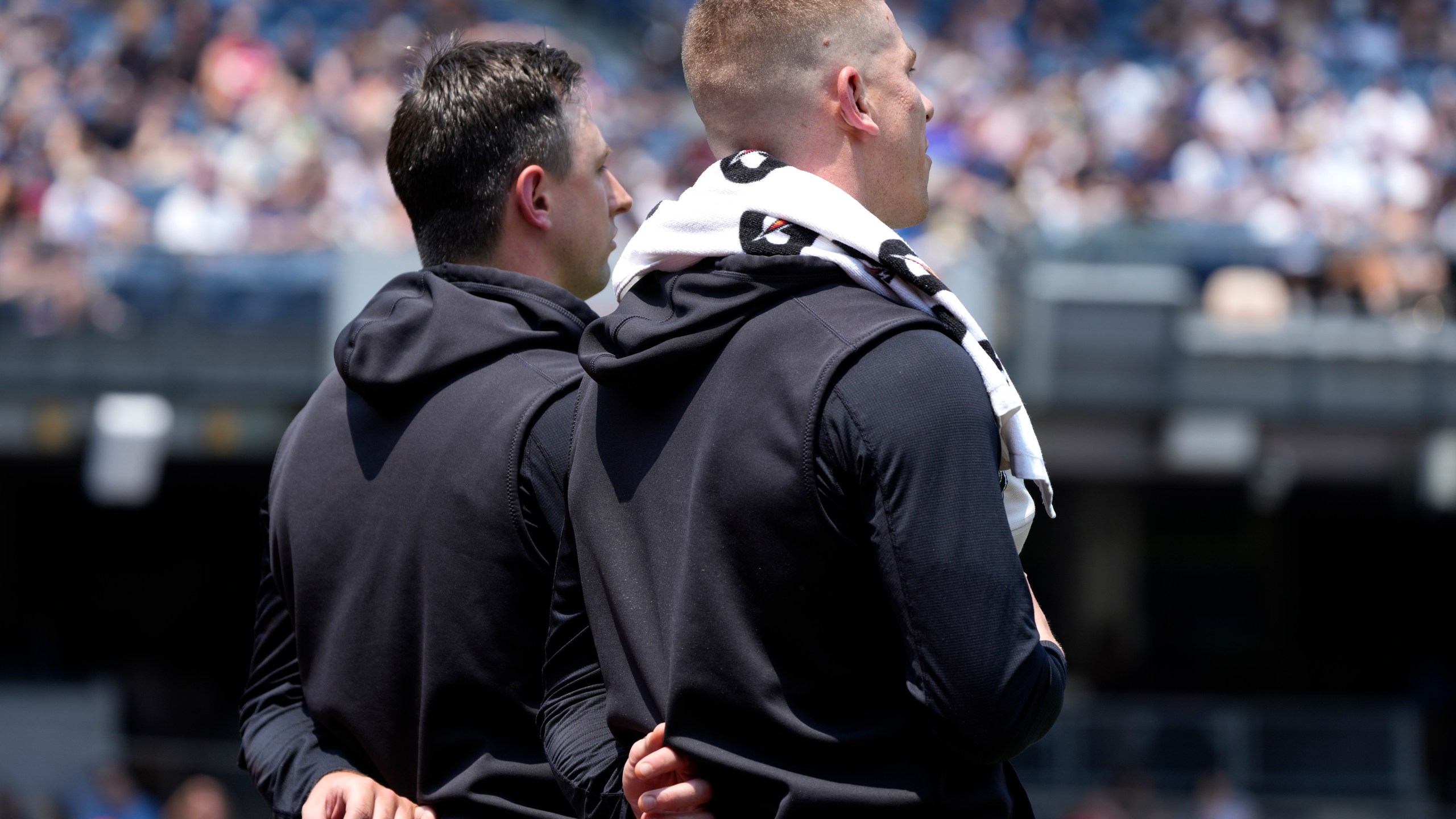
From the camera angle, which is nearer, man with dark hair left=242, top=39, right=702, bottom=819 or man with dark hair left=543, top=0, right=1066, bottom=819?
man with dark hair left=543, top=0, right=1066, bottom=819

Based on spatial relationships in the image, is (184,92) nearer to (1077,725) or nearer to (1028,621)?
(1077,725)

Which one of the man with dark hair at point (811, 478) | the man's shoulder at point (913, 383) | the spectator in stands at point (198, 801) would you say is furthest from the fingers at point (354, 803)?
the spectator in stands at point (198, 801)

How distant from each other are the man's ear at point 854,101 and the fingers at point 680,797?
781mm

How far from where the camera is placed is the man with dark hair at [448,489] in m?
2.04

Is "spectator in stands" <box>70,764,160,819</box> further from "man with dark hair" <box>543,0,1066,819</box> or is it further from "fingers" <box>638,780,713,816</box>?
"fingers" <box>638,780,713,816</box>

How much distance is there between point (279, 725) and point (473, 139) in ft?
3.02

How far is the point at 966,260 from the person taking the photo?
9539 mm

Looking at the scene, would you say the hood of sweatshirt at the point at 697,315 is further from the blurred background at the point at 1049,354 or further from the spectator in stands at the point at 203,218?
the spectator in stands at the point at 203,218

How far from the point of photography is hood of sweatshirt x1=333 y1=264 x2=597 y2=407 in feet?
7.05

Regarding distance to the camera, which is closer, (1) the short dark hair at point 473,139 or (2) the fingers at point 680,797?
(2) the fingers at point 680,797

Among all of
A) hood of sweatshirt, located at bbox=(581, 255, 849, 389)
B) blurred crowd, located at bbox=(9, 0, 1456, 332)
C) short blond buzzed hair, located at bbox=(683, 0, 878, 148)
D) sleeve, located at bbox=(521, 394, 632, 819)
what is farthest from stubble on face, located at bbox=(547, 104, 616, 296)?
blurred crowd, located at bbox=(9, 0, 1456, 332)

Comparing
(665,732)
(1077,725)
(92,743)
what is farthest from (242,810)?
(665,732)

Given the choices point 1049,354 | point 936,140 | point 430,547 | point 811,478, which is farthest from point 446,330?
point 936,140

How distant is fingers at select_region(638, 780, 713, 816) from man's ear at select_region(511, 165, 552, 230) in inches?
36.8
